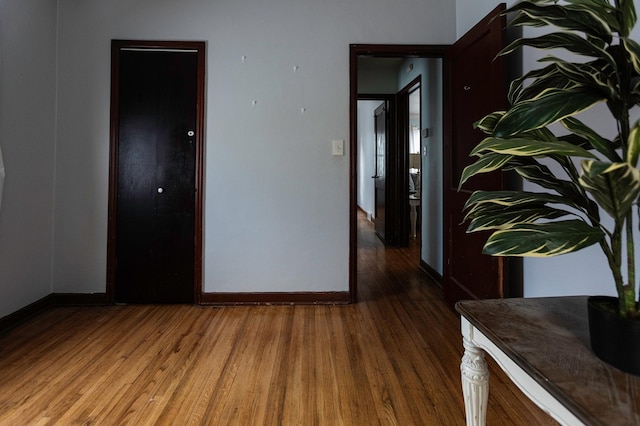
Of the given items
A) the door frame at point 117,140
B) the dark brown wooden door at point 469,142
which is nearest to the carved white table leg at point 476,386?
the dark brown wooden door at point 469,142

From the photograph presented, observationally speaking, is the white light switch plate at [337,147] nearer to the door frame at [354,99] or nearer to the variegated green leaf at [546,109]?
the door frame at [354,99]

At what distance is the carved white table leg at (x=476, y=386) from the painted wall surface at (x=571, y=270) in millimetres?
773

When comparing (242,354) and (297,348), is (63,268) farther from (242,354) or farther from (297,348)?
(297,348)

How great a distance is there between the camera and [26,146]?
2475mm

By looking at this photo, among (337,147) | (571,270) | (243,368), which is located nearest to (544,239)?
(571,270)

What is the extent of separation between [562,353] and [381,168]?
4.85m

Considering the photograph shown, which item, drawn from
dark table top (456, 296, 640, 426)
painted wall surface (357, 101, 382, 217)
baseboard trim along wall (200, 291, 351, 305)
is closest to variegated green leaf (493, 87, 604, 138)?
dark table top (456, 296, 640, 426)

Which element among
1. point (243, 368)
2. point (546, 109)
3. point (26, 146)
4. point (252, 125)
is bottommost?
point (243, 368)

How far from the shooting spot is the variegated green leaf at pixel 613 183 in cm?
58

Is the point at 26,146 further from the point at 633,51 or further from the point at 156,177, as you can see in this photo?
the point at 633,51

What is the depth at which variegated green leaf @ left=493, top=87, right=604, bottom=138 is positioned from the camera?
2.30ft

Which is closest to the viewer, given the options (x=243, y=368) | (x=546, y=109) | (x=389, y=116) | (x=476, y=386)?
(x=546, y=109)

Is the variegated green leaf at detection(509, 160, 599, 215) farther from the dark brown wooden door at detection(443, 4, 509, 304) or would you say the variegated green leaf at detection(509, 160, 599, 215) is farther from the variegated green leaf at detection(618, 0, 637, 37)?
the dark brown wooden door at detection(443, 4, 509, 304)

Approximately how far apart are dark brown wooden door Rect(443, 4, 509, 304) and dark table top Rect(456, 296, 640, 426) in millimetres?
1042
